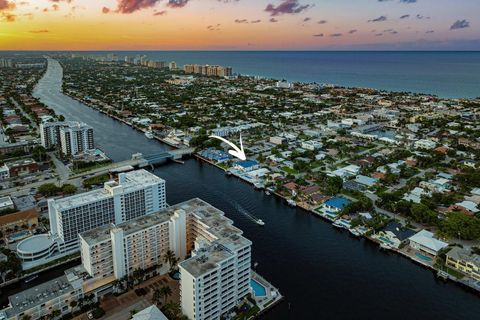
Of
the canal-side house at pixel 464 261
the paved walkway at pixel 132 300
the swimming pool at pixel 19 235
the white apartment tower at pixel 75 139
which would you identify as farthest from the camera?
the white apartment tower at pixel 75 139

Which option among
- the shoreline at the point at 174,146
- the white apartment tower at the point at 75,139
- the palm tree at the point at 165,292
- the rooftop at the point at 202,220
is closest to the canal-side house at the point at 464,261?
the shoreline at the point at 174,146

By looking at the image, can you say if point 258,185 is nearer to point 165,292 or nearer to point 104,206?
point 104,206

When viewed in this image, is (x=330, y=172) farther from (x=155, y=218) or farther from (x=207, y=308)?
(x=207, y=308)

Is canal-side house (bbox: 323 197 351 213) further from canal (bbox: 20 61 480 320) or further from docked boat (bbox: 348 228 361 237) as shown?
docked boat (bbox: 348 228 361 237)

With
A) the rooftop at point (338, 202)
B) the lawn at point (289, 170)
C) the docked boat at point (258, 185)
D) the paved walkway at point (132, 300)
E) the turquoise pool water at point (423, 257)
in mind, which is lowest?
the paved walkway at point (132, 300)

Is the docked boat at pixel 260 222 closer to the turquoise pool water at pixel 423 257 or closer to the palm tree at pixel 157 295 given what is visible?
the turquoise pool water at pixel 423 257

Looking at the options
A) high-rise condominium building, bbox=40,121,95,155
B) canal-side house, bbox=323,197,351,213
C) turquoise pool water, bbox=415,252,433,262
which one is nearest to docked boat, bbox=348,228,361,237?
canal-side house, bbox=323,197,351,213
